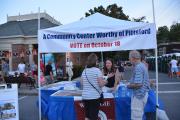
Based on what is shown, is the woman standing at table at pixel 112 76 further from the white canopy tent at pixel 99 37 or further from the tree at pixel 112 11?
the tree at pixel 112 11

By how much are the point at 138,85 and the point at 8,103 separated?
117 inches

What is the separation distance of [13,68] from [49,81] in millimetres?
15469

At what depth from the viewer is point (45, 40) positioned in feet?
25.6

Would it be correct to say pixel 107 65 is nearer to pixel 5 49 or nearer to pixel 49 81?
pixel 49 81

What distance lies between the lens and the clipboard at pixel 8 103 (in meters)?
7.08

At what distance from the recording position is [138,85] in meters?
6.17

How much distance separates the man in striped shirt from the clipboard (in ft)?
8.85

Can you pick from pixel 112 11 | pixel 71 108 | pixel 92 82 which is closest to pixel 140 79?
pixel 92 82

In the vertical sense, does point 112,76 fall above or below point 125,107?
above

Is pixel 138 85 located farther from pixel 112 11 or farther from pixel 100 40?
pixel 112 11

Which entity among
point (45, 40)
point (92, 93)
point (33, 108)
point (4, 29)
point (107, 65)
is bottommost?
point (33, 108)

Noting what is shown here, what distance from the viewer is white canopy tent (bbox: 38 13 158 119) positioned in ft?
24.2

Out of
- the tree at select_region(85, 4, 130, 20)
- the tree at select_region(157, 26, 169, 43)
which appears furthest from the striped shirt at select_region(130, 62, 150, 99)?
the tree at select_region(157, 26, 169, 43)

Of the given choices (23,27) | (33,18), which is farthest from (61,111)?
(33,18)
